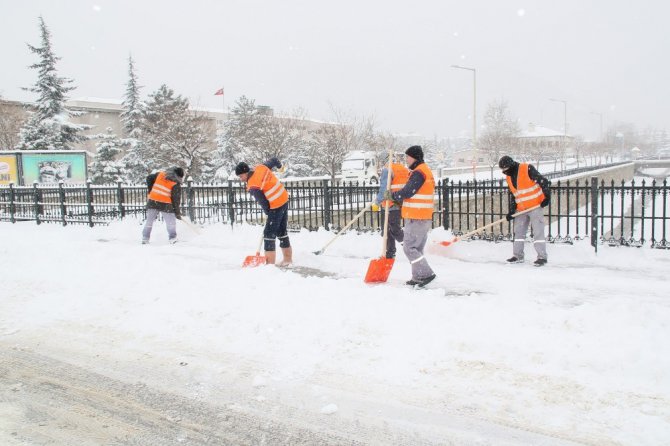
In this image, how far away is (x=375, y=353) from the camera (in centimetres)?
468

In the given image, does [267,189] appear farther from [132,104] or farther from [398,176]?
[132,104]

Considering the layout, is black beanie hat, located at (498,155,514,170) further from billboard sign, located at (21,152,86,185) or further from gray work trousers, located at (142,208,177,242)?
billboard sign, located at (21,152,86,185)

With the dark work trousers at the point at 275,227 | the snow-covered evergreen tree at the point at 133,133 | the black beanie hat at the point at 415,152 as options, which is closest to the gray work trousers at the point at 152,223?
the dark work trousers at the point at 275,227

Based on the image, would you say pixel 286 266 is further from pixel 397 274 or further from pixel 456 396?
pixel 456 396

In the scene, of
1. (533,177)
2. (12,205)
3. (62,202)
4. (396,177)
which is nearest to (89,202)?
(62,202)

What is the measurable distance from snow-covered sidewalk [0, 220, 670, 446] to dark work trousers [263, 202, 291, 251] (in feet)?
2.84

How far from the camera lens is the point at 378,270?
282 inches

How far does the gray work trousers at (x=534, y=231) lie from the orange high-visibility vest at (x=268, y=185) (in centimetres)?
401

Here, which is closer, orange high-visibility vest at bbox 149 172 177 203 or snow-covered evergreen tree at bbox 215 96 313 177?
orange high-visibility vest at bbox 149 172 177 203

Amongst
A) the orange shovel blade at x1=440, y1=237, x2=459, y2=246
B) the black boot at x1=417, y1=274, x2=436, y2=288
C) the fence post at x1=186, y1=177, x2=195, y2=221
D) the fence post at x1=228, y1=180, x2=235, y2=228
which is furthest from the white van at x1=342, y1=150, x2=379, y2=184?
the black boot at x1=417, y1=274, x2=436, y2=288

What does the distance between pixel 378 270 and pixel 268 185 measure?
2.40m

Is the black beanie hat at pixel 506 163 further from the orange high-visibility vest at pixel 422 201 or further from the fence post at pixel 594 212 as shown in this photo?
the orange high-visibility vest at pixel 422 201

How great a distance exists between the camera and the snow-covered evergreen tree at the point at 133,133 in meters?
39.0

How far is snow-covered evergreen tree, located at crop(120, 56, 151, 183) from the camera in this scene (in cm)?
3897
